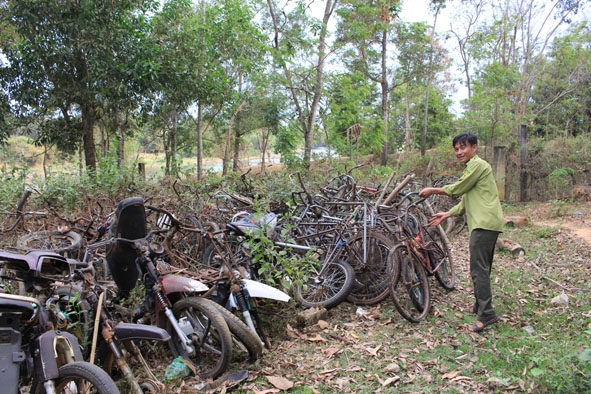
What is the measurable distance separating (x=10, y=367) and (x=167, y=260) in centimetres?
210

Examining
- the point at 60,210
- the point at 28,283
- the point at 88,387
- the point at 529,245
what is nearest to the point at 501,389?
the point at 88,387

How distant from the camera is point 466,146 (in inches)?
162

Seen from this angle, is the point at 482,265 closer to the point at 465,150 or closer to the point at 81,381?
the point at 465,150

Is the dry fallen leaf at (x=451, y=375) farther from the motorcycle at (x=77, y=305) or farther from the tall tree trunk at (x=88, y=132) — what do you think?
the tall tree trunk at (x=88, y=132)

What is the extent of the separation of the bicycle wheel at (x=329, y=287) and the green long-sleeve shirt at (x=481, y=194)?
55.6 inches

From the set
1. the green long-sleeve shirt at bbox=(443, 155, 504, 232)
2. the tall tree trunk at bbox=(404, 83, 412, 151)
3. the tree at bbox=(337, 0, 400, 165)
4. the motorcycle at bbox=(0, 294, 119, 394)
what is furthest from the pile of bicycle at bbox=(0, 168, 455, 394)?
the tall tree trunk at bbox=(404, 83, 412, 151)

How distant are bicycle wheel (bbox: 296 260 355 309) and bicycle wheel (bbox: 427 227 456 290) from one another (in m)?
1.06

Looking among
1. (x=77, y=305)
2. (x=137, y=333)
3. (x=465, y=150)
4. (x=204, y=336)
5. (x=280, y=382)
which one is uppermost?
(x=465, y=150)

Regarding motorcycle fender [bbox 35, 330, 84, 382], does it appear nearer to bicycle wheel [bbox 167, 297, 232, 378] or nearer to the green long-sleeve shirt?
bicycle wheel [bbox 167, 297, 232, 378]

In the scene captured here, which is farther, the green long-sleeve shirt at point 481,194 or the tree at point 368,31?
the tree at point 368,31

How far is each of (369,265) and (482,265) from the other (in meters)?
1.22

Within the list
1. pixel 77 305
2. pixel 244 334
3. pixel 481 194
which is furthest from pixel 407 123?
pixel 77 305

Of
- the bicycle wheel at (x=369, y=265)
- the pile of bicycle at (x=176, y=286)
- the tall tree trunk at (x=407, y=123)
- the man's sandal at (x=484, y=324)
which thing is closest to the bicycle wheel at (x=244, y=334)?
the pile of bicycle at (x=176, y=286)

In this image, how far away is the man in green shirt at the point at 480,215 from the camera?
401 centimetres
